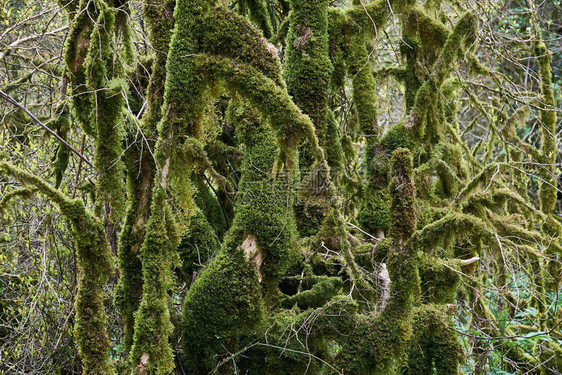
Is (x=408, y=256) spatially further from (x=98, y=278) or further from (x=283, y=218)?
(x=98, y=278)

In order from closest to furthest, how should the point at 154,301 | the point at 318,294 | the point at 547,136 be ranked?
the point at 154,301 → the point at 318,294 → the point at 547,136

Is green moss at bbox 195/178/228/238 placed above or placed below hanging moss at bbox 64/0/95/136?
below

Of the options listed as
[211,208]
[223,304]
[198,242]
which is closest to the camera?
[223,304]

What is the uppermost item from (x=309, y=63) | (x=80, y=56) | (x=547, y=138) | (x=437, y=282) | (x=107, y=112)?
(x=80, y=56)

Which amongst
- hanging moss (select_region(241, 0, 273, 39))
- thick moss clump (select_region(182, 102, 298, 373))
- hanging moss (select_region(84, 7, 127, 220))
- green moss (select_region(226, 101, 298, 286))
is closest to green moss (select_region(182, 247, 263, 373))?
thick moss clump (select_region(182, 102, 298, 373))

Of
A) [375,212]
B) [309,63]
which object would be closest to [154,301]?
[309,63]

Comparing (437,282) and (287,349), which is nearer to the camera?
(287,349)

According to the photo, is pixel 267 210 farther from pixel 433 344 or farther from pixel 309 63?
pixel 433 344

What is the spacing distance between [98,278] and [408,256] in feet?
6.30

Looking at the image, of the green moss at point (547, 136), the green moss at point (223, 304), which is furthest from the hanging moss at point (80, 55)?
the green moss at point (547, 136)

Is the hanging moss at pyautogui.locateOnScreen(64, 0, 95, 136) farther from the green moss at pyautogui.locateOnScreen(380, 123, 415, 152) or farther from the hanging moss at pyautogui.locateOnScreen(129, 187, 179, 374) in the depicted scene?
the green moss at pyautogui.locateOnScreen(380, 123, 415, 152)

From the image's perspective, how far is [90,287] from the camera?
11.4 feet

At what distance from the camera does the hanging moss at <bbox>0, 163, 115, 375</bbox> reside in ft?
11.1

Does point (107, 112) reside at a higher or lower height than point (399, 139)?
higher
